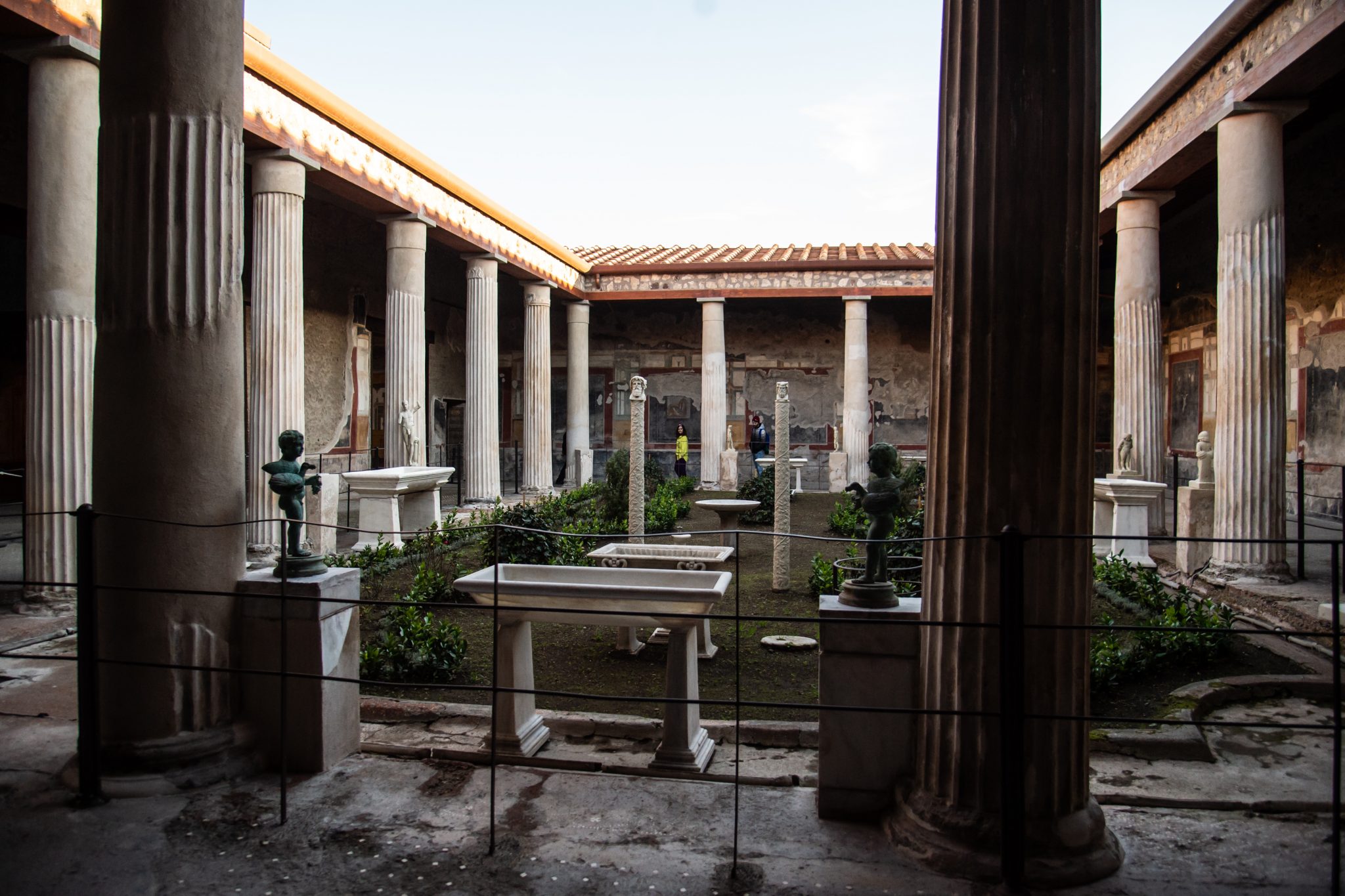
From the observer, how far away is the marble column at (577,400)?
57.1 ft

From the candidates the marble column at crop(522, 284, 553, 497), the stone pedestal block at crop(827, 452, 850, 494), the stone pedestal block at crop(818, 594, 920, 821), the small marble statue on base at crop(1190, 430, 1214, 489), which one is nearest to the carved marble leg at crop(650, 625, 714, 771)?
the stone pedestal block at crop(818, 594, 920, 821)

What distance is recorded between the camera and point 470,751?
3.68 metres

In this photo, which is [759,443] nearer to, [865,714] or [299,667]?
[299,667]

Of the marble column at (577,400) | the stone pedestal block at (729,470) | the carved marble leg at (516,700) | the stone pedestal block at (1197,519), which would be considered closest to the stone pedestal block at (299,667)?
the carved marble leg at (516,700)

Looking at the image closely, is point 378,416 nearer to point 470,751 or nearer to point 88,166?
point 88,166

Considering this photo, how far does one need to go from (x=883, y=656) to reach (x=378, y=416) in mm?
14106

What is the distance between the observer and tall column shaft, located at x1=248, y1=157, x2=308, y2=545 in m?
8.30

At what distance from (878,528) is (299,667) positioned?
2287mm

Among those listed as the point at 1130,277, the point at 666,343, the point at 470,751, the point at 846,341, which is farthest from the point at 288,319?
the point at 666,343

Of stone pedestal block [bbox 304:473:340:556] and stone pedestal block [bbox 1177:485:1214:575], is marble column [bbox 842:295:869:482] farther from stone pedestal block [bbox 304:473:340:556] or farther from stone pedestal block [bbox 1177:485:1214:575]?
stone pedestal block [bbox 304:473:340:556]

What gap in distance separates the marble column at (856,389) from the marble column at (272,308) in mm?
11132

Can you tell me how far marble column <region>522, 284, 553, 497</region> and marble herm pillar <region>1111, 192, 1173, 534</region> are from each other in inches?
362

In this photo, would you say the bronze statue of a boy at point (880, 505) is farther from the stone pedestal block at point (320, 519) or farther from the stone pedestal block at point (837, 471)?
the stone pedestal block at point (837, 471)

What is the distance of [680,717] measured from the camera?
3.76 m
